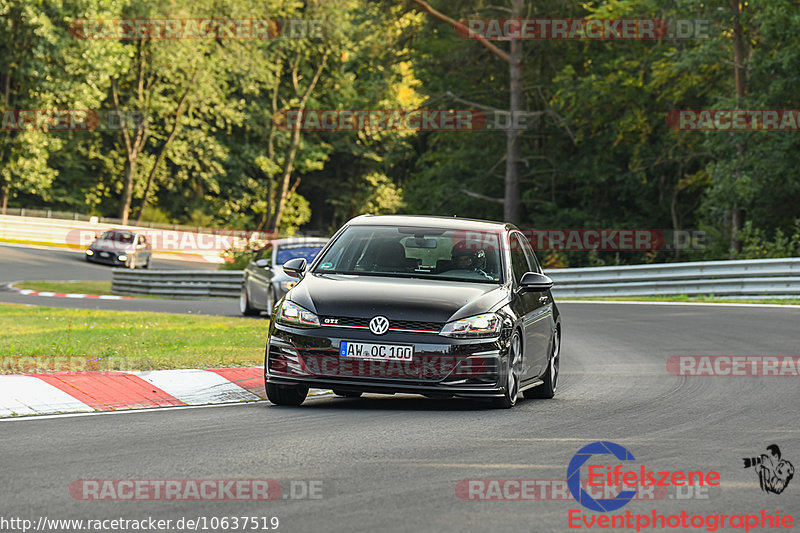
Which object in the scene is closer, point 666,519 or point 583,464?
point 666,519

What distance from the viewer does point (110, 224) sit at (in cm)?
6600

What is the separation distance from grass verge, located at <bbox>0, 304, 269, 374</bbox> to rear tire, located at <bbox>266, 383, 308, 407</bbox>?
1.89 m

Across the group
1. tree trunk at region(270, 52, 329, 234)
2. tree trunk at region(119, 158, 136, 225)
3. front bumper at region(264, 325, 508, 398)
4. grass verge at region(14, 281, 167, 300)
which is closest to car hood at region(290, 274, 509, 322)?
front bumper at region(264, 325, 508, 398)

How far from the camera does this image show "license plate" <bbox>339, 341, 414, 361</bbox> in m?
9.72

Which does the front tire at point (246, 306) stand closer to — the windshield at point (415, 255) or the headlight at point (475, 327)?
the windshield at point (415, 255)

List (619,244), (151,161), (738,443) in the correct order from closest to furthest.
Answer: (738,443), (619,244), (151,161)

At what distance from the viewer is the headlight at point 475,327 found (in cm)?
985

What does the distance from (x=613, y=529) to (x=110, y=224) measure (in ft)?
204

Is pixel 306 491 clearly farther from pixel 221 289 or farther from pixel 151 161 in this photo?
pixel 151 161

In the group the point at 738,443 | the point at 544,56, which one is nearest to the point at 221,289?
the point at 544,56

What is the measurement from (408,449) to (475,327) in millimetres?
2187

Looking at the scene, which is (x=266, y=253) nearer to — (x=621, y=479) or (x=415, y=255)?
(x=415, y=255)

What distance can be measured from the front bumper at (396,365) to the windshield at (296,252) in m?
13.8

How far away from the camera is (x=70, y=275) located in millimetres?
45562
